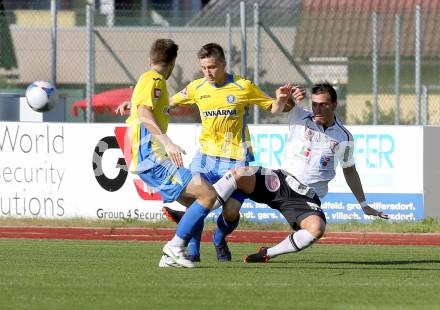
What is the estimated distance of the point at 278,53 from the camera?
23172mm

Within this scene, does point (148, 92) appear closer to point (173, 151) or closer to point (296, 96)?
point (173, 151)

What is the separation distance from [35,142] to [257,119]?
3916mm

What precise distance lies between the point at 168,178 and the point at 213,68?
1.33m

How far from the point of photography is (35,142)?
19000 millimetres

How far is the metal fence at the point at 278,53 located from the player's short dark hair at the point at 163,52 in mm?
8206

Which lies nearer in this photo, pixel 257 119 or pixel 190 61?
pixel 257 119

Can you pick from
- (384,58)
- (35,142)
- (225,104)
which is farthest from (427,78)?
(225,104)

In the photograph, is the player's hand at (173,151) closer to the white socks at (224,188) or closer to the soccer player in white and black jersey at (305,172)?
the white socks at (224,188)

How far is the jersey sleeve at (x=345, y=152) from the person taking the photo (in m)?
12.1

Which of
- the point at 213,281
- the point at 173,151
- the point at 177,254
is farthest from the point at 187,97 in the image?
the point at 213,281

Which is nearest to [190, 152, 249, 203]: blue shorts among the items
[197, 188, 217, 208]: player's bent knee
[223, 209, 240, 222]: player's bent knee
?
[223, 209, 240, 222]: player's bent knee

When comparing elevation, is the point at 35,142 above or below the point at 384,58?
below

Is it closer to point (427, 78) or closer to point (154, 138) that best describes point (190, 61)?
point (427, 78)

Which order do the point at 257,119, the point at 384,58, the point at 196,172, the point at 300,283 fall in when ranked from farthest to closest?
1. the point at 384,58
2. the point at 257,119
3. the point at 196,172
4. the point at 300,283
